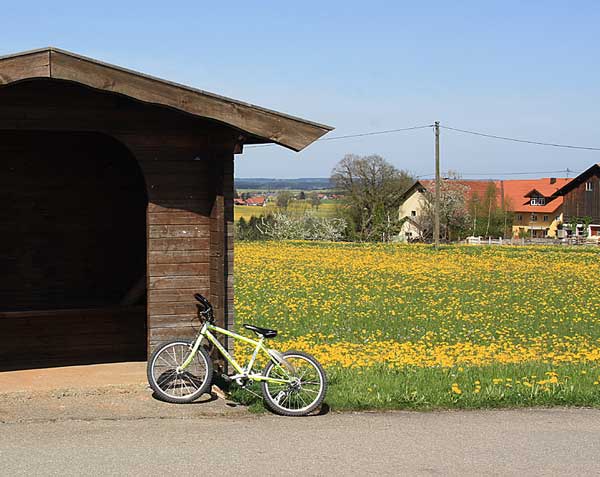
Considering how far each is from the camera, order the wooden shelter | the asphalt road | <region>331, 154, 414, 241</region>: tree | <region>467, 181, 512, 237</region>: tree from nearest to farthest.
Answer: the asphalt road → the wooden shelter → <region>331, 154, 414, 241</region>: tree → <region>467, 181, 512, 237</region>: tree

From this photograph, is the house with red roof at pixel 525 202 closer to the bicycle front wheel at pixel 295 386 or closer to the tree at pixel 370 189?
the tree at pixel 370 189

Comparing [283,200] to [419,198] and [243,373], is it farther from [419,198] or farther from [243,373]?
[243,373]

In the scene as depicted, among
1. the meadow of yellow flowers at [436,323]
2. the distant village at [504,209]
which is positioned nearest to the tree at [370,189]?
the distant village at [504,209]

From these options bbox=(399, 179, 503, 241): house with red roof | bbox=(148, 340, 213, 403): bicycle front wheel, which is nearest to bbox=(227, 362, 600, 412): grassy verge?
bbox=(148, 340, 213, 403): bicycle front wheel

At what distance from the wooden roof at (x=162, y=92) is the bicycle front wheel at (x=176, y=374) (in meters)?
2.06

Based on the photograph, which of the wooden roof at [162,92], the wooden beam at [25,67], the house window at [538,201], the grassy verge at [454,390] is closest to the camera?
the wooden beam at [25,67]

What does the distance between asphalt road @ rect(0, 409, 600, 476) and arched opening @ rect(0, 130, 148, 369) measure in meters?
4.54

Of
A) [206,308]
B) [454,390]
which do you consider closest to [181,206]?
[206,308]

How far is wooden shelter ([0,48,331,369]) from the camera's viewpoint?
8.85 meters

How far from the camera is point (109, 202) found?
13.0m

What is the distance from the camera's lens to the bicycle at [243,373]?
8.24m

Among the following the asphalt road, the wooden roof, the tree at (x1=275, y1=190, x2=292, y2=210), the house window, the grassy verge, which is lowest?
the asphalt road

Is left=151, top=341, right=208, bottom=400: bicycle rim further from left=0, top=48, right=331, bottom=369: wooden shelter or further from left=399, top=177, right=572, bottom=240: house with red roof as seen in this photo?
left=399, top=177, right=572, bottom=240: house with red roof

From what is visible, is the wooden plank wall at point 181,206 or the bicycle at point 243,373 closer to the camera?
the bicycle at point 243,373
